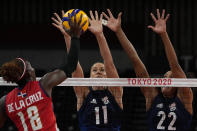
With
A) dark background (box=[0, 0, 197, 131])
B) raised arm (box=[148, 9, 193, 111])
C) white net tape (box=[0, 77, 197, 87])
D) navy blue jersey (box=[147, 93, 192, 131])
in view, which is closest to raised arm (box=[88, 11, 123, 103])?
white net tape (box=[0, 77, 197, 87])

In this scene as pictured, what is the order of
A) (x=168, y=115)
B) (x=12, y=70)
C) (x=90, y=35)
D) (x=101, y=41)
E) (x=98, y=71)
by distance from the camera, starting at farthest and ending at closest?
(x=90, y=35) → (x=98, y=71) → (x=101, y=41) → (x=168, y=115) → (x=12, y=70)

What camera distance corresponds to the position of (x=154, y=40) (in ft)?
42.2

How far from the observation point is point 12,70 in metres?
3.71

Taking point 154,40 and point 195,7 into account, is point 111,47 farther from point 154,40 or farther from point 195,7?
point 195,7

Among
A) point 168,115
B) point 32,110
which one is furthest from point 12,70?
point 168,115

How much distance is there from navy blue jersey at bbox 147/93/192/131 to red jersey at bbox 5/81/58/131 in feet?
5.94

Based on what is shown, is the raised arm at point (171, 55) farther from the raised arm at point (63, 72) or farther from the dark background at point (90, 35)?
the dark background at point (90, 35)

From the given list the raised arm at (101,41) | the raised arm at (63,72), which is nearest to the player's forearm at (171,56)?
the raised arm at (101,41)

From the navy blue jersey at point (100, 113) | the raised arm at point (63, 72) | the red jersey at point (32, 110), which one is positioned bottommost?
the navy blue jersey at point (100, 113)

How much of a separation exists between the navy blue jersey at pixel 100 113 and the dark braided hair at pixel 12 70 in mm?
1909

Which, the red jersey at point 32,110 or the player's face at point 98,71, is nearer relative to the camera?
the red jersey at point 32,110

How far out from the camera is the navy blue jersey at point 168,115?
5.03 metres

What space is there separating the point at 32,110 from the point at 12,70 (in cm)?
45

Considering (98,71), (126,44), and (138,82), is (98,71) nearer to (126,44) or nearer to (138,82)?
Result: (138,82)
